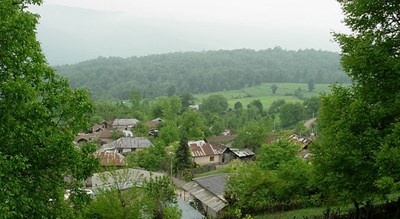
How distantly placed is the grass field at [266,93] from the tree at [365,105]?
115776 mm

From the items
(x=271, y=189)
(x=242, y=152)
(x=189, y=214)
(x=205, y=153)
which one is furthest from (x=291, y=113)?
(x=271, y=189)

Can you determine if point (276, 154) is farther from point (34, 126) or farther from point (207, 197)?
point (34, 126)

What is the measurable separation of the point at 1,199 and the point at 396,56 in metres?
11.4

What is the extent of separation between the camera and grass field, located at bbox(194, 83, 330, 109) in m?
138

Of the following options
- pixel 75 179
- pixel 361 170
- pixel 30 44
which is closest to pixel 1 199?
pixel 75 179

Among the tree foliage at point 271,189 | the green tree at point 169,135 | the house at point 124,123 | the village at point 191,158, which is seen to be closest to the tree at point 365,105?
the village at point 191,158

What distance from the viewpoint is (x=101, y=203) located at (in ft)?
61.0

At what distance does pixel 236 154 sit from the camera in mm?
60562

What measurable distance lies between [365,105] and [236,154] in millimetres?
48383

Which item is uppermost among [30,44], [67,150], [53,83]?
[30,44]

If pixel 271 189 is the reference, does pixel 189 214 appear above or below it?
below

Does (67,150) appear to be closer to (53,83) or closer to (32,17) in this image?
(53,83)

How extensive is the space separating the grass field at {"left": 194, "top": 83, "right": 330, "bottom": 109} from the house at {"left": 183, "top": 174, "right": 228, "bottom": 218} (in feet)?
317

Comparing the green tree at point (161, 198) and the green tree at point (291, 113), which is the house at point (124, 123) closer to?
the green tree at point (291, 113)
